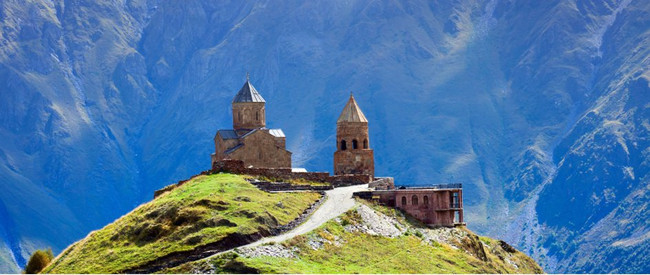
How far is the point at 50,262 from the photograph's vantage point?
100 m

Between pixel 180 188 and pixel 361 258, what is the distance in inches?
684

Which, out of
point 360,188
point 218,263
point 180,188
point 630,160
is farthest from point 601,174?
point 218,263

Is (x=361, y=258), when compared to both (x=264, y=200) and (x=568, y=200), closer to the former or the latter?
(x=264, y=200)

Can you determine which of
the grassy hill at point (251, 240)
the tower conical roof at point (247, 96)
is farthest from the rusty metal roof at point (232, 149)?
the grassy hill at point (251, 240)

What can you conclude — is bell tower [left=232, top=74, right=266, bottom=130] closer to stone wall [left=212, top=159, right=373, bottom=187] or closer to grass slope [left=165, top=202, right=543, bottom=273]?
stone wall [left=212, top=159, right=373, bottom=187]

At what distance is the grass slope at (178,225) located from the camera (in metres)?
91.2

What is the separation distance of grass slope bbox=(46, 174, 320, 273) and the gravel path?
1093mm

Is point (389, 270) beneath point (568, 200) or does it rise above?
beneath

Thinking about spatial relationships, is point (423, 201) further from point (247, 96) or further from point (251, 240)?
point (247, 96)

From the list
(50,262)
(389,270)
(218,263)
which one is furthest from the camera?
(50,262)

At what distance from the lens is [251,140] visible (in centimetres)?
12481

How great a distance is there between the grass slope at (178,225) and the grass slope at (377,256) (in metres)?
3.07

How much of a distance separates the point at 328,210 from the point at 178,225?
14.4 m

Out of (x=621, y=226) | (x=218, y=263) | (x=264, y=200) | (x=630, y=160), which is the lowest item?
(x=218, y=263)
